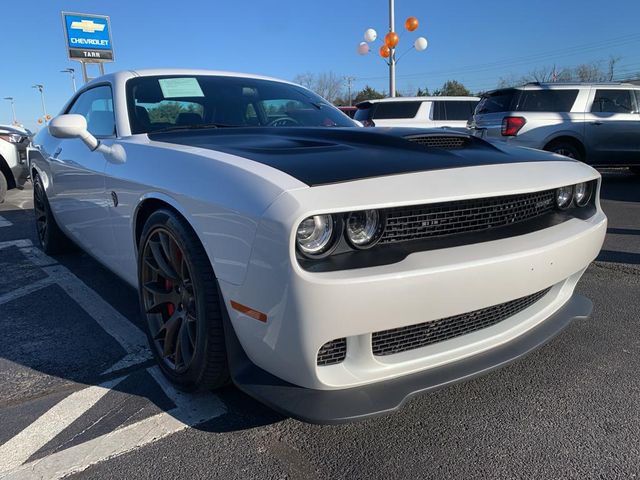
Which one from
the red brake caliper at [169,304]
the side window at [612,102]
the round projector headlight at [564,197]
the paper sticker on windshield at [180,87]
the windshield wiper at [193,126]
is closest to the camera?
the red brake caliper at [169,304]

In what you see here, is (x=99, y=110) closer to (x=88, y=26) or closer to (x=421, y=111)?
(x=421, y=111)

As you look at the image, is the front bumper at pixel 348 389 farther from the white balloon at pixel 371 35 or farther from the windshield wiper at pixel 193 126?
the white balloon at pixel 371 35

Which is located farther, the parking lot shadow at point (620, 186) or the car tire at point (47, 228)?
the parking lot shadow at point (620, 186)

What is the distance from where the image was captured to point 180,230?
1.98 meters

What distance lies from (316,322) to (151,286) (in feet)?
3.71

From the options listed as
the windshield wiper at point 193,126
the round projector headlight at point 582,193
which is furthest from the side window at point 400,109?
the round projector headlight at point 582,193

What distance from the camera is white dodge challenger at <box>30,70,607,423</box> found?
156 centimetres

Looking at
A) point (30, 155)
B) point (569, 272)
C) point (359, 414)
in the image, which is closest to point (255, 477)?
point (359, 414)

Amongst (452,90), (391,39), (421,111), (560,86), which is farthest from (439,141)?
(452,90)

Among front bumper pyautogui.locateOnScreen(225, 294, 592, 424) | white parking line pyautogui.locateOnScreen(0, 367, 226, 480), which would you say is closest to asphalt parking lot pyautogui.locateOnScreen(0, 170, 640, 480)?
white parking line pyautogui.locateOnScreen(0, 367, 226, 480)

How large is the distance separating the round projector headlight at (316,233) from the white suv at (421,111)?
9.97 m

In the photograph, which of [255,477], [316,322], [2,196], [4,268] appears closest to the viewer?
[316,322]

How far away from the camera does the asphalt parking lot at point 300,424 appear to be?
69.2 inches

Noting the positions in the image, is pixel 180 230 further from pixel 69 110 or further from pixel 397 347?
pixel 69 110
